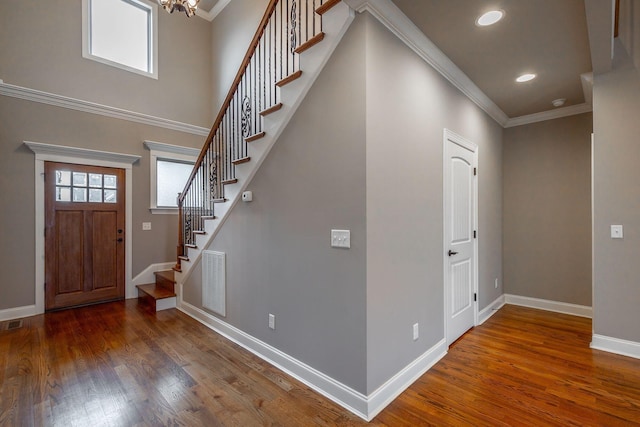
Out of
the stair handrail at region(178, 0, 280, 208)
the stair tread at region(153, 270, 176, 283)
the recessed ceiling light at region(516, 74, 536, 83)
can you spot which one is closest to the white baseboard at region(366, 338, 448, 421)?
the recessed ceiling light at region(516, 74, 536, 83)

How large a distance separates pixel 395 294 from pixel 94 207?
4.63 m

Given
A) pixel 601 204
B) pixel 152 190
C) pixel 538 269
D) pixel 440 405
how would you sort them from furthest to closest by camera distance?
pixel 152 190, pixel 538 269, pixel 601 204, pixel 440 405

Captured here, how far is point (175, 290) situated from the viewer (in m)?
4.21

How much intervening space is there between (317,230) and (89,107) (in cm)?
446

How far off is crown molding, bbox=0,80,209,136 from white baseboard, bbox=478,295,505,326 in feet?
18.4

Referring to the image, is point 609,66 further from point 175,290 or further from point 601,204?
point 175,290

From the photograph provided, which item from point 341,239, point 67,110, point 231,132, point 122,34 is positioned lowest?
point 341,239

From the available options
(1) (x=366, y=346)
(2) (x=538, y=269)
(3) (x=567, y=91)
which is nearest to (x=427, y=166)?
(1) (x=366, y=346)

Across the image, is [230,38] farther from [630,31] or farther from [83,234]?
[630,31]

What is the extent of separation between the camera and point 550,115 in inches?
157

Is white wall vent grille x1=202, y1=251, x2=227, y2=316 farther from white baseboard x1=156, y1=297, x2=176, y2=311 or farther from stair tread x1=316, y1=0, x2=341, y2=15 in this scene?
stair tread x1=316, y1=0, x2=341, y2=15

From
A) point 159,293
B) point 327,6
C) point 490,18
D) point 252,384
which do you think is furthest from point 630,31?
point 159,293

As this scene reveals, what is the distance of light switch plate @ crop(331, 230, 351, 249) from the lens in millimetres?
1962

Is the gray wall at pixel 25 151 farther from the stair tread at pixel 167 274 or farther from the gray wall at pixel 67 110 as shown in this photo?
the stair tread at pixel 167 274
